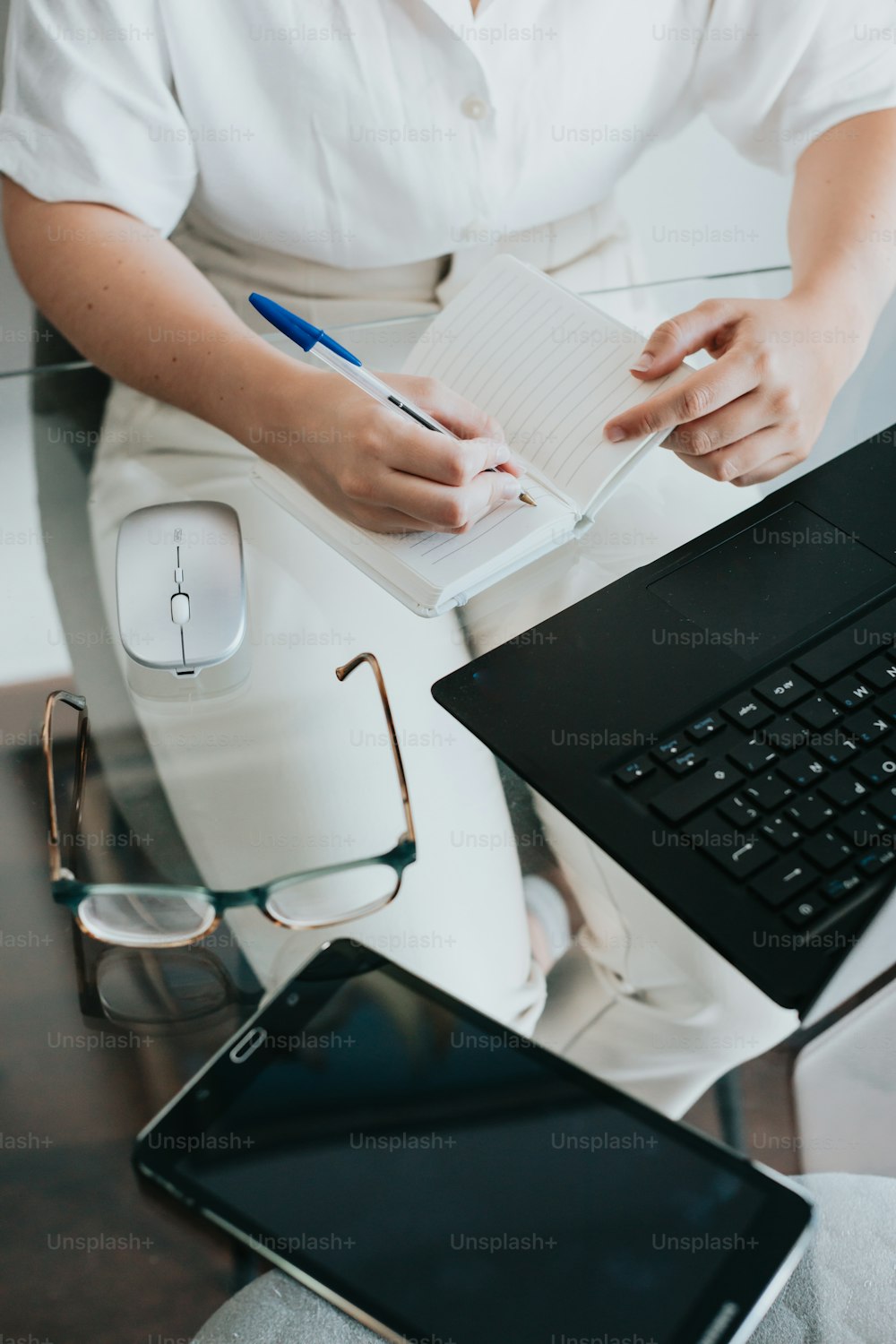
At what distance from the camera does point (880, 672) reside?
1.83 feet

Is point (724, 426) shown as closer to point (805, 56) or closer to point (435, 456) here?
point (435, 456)

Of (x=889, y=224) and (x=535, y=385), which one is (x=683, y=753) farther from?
(x=889, y=224)

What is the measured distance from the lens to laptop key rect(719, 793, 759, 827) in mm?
491

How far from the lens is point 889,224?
80 centimetres

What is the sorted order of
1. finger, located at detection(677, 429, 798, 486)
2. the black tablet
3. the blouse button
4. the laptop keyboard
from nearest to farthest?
the black tablet, the laptop keyboard, finger, located at detection(677, 429, 798, 486), the blouse button

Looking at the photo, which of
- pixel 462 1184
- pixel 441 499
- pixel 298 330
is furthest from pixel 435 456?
pixel 462 1184

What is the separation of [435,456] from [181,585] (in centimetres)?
17

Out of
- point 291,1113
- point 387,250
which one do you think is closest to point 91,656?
point 291,1113

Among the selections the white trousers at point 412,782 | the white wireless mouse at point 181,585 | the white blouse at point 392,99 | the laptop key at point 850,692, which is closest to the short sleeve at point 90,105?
the white blouse at point 392,99

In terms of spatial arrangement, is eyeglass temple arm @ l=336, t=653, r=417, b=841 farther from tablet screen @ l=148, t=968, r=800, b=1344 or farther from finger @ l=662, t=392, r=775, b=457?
finger @ l=662, t=392, r=775, b=457

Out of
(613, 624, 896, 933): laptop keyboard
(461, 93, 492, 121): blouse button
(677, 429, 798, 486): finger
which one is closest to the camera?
(613, 624, 896, 933): laptop keyboard

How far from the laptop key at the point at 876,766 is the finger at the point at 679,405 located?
23 centimetres

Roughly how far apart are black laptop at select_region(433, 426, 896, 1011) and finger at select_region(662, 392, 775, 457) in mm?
48

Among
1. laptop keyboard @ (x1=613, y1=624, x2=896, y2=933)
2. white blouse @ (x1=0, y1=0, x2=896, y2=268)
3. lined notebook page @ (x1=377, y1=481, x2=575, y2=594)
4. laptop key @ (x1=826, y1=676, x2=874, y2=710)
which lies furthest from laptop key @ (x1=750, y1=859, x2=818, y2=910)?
white blouse @ (x1=0, y1=0, x2=896, y2=268)
